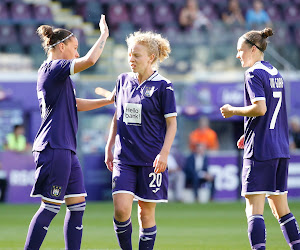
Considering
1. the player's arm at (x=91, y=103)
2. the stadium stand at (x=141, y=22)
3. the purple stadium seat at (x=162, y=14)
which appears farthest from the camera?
the purple stadium seat at (x=162, y=14)

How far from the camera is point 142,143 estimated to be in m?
6.18

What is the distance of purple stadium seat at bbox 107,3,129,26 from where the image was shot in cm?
1995

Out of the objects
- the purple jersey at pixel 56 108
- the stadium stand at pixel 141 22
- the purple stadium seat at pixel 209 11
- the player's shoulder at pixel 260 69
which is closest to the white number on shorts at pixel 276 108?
the player's shoulder at pixel 260 69

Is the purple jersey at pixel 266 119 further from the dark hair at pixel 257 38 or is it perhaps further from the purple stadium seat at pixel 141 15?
the purple stadium seat at pixel 141 15

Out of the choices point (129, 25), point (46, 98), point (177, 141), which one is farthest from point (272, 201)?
point (129, 25)

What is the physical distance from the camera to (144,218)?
20.3 feet

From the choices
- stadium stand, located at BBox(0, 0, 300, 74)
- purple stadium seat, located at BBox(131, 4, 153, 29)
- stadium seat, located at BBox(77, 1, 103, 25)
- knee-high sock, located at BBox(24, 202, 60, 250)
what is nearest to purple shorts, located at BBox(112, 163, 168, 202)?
knee-high sock, located at BBox(24, 202, 60, 250)

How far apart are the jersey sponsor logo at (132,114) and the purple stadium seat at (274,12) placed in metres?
15.3

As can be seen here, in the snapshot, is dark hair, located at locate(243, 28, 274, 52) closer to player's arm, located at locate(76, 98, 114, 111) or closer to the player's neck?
the player's neck

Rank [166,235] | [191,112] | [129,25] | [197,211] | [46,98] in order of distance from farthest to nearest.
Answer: [129,25], [191,112], [197,211], [166,235], [46,98]

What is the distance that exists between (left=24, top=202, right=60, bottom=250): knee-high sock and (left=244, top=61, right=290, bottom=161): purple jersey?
177 centimetres

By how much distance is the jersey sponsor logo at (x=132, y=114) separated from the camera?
6.18 metres

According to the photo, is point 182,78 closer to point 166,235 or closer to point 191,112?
point 191,112

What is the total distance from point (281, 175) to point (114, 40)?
36.7 ft
